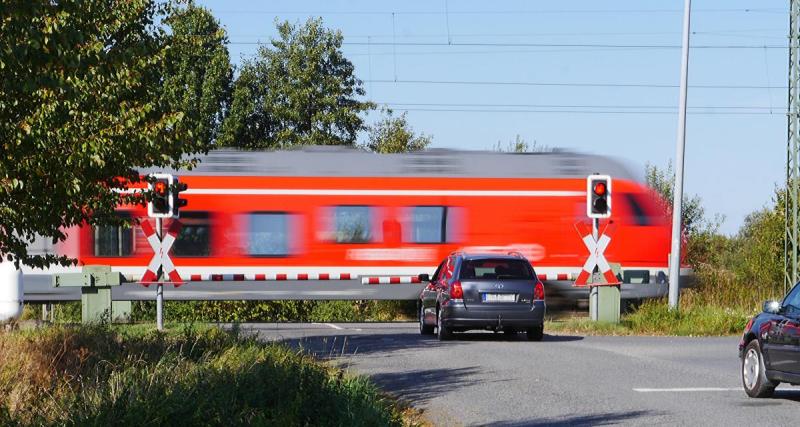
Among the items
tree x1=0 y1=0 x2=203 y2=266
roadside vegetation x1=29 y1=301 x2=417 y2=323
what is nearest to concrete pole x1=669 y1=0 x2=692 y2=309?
roadside vegetation x1=29 y1=301 x2=417 y2=323

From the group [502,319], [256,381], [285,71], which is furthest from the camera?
[285,71]

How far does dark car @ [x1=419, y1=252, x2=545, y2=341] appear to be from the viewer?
2178 cm

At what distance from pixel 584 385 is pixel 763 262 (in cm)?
3693

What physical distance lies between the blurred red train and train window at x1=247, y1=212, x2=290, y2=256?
0.07 ft

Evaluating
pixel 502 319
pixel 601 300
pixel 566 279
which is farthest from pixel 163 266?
pixel 566 279

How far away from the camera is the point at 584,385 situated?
49.1 feet

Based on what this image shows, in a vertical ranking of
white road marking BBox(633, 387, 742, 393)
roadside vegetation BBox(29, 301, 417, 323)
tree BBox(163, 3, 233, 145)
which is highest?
tree BBox(163, 3, 233, 145)

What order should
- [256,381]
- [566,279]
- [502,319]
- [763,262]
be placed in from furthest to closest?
[763,262], [566,279], [502,319], [256,381]

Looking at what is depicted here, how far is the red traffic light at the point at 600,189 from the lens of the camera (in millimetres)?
25884

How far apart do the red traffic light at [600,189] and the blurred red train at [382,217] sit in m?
5.40

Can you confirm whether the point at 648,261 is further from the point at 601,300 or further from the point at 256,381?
the point at 256,381

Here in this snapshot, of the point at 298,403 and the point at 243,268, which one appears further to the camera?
the point at 243,268

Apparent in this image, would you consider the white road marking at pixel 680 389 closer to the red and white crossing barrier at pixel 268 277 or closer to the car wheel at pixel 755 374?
the car wheel at pixel 755 374

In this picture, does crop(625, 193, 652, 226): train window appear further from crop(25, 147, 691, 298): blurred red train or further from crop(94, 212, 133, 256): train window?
crop(94, 212, 133, 256): train window
